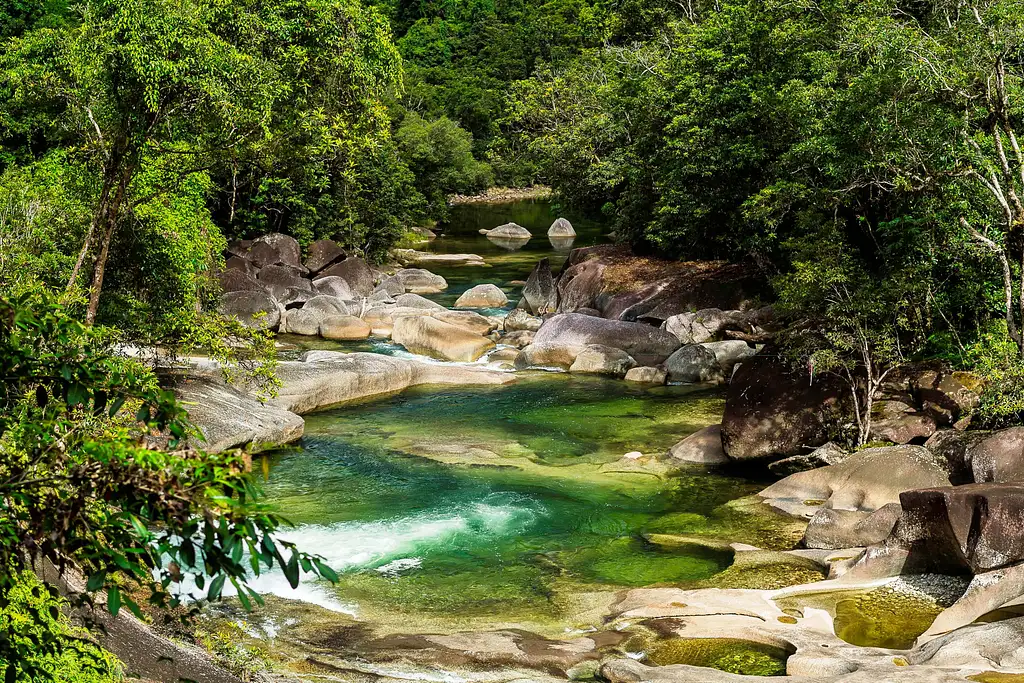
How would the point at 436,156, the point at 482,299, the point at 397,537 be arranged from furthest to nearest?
the point at 436,156 < the point at 482,299 < the point at 397,537

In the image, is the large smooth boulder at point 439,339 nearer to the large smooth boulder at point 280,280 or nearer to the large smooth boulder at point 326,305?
the large smooth boulder at point 326,305

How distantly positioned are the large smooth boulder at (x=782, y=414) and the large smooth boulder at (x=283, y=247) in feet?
71.6

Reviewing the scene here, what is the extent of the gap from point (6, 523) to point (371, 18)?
62.1ft

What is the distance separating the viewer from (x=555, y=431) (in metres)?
22.1

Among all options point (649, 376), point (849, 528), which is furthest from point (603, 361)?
point (849, 528)

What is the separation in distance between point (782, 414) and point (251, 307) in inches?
737

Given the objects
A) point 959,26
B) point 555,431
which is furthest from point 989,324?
point 555,431

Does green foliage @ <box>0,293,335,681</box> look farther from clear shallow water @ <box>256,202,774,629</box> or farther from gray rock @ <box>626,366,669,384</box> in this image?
gray rock @ <box>626,366,669,384</box>

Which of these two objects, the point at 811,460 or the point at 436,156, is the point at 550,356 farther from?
the point at 436,156

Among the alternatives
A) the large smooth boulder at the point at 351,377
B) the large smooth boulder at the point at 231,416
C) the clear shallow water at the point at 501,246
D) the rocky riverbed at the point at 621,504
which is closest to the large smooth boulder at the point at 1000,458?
the rocky riverbed at the point at 621,504

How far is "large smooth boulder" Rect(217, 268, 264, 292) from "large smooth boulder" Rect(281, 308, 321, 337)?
1604 mm

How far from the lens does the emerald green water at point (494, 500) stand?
542 inches

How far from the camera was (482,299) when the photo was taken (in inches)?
1438

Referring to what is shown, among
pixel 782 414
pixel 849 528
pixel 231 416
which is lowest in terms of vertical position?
pixel 849 528
